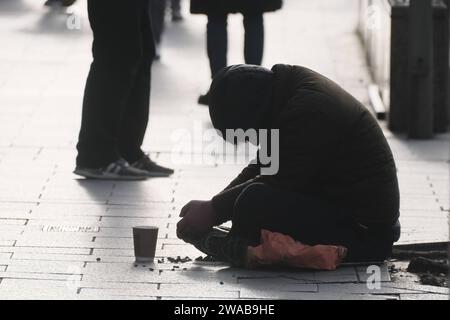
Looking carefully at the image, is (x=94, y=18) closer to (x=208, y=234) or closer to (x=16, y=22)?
(x=208, y=234)

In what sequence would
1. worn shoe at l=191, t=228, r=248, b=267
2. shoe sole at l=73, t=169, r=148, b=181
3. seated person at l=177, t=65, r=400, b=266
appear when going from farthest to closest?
shoe sole at l=73, t=169, r=148, b=181 < worn shoe at l=191, t=228, r=248, b=267 < seated person at l=177, t=65, r=400, b=266

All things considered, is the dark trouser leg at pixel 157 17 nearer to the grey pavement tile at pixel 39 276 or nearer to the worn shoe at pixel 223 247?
the worn shoe at pixel 223 247

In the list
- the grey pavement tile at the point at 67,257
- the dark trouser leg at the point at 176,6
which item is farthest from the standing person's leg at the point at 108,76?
the dark trouser leg at the point at 176,6

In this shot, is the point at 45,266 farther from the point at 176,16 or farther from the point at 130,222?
the point at 176,16

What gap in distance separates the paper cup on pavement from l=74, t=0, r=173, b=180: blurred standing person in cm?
165

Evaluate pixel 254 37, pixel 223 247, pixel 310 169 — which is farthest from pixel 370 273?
pixel 254 37

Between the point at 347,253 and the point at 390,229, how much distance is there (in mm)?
207

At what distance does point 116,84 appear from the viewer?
7.43 m

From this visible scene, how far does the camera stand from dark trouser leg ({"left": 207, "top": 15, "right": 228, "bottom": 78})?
9250 mm

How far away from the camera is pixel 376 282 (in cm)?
561

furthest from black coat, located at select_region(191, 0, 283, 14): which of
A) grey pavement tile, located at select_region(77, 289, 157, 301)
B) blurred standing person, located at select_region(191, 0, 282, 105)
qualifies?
grey pavement tile, located at select_region(77, 289, 157, 301)

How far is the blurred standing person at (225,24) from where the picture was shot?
9141 mm

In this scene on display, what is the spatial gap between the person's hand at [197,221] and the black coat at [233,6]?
3.37 metres

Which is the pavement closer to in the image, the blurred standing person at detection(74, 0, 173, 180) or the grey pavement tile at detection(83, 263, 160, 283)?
the grey pavement tile at detection(83, 263, 160, 283)
